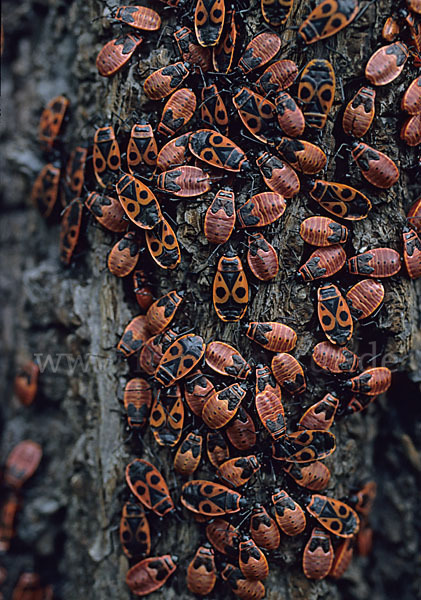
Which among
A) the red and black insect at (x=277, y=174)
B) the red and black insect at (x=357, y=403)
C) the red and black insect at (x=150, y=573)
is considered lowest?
the red and black insect at (x=150, y=573)

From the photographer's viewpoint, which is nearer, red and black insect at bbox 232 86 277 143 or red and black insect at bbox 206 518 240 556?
red and black insect at bbox 232 86 277 143

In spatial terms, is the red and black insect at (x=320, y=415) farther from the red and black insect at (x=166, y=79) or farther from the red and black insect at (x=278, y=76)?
the red and black insect at (x=166, y=79)

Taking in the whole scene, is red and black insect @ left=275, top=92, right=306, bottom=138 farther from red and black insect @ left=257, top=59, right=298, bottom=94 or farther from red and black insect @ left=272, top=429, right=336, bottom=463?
red and black insect @ left=272, top=429, right=336, bottom=463

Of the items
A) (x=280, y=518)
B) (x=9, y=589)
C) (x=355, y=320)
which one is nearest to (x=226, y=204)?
(x=355, y=320)

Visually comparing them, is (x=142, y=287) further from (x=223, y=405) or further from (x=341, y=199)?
(x=341, y=199)

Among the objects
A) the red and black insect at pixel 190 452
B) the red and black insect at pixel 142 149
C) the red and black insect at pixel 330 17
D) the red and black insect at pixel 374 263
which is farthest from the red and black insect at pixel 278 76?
the red and black insect at pixel 190 452

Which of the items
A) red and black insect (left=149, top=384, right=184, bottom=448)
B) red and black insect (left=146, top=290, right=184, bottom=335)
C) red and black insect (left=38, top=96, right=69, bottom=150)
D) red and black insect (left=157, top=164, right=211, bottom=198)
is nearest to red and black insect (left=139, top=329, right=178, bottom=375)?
red and black insect (left=146, top=290, right=184, bottom=335)
